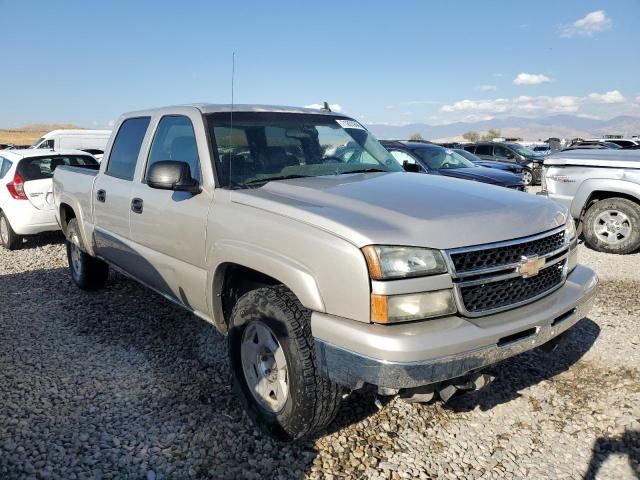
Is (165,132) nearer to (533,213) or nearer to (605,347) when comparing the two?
(533,213)

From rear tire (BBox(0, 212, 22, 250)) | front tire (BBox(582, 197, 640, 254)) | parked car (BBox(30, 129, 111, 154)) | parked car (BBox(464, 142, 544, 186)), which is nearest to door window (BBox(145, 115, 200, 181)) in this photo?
rear tire (BBox(0, 212, 22, 250))

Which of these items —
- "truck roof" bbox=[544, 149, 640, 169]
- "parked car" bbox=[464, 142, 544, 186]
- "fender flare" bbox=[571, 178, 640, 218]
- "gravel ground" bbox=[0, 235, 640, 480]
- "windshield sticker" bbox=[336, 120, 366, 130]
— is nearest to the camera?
"gravel ground" bbox=[0, 235, 640, 480]

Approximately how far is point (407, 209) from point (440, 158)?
8346mm

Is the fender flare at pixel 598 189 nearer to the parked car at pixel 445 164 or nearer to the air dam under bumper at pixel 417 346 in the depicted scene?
the parked car at pixel 445 164

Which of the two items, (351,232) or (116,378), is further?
(116,378)

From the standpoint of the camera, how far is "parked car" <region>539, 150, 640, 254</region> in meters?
7.04

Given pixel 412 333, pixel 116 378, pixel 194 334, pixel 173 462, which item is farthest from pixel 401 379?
pixel 194 334

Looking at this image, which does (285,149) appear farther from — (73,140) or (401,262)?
(73,140)

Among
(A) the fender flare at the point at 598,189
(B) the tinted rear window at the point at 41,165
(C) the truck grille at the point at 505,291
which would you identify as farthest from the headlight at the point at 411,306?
(B) the tinted rear window at the point at 41,165

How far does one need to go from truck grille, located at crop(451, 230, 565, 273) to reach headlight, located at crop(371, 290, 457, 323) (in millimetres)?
162

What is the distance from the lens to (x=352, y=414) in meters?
3.17

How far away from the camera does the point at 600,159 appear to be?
7.30 metres

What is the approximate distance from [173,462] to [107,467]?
0.35 m

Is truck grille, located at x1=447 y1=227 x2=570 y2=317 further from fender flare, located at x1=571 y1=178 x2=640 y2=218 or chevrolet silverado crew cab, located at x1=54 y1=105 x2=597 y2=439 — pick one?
fender flare, located at x1=571 y1=178 x2=640 y2=218
